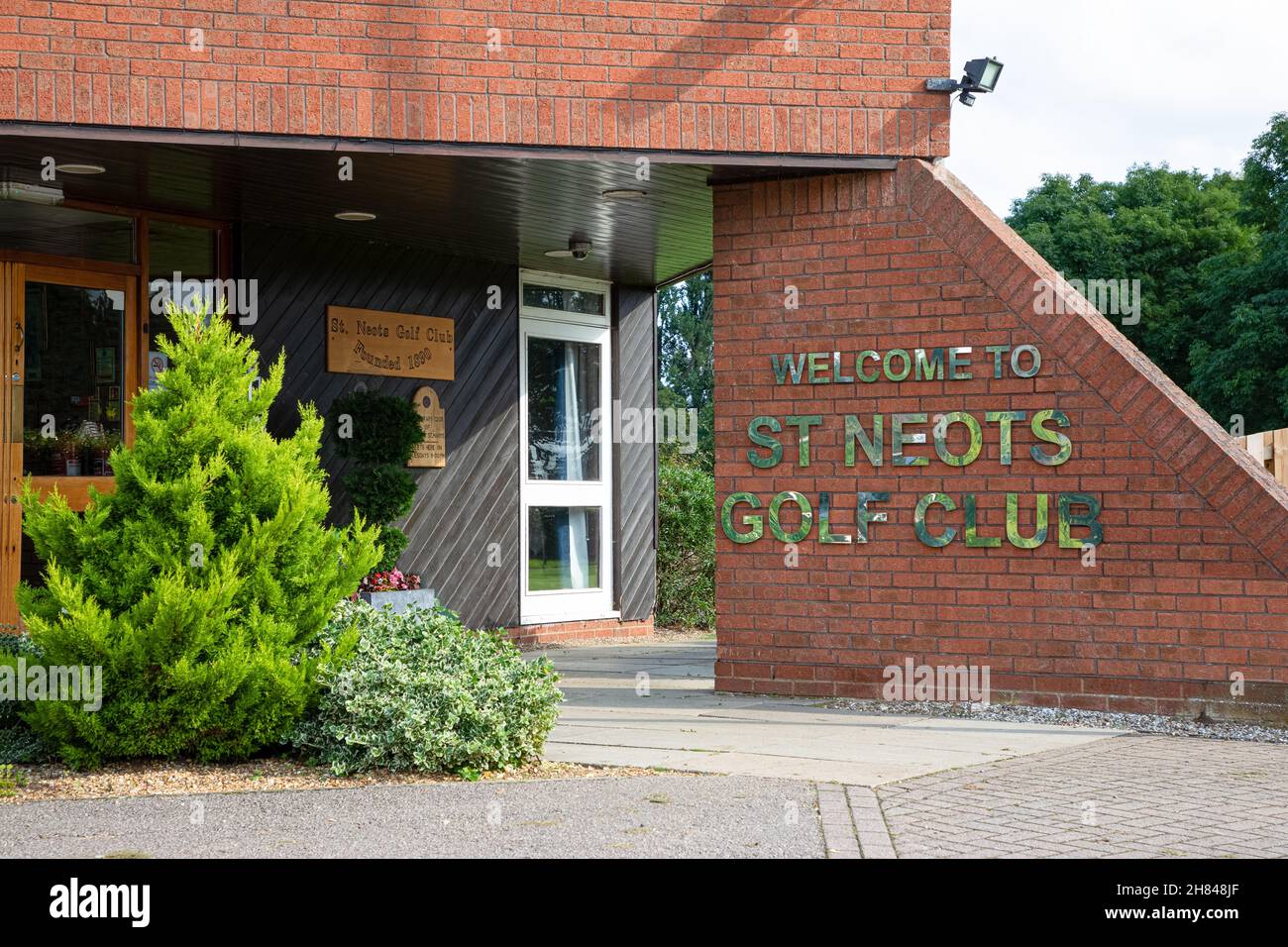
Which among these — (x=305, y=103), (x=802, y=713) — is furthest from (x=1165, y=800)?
(x=305, y=103)

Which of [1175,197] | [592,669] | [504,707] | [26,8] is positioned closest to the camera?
[504,707]

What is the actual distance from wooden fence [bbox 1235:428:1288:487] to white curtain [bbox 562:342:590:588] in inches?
241

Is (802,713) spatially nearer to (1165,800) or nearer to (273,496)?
(1165,800)

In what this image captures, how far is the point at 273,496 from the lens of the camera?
6.77 m

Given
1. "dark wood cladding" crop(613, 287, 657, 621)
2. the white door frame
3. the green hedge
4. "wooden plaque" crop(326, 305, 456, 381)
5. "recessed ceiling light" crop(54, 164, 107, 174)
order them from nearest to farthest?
1. "recessed ceiling light" crop(54, 164, 107, 174)
2. "wooden plaque" crop(326, 305, 456, 381)
3. the white door frame
4. "dark wood cladding" crop(613, 287, 657, 621)
5. the green hedge

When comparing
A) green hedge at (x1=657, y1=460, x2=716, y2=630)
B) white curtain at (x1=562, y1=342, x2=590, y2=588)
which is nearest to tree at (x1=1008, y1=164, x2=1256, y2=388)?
green hedge at (x1=657, y1=460, x2=716, y2=630)

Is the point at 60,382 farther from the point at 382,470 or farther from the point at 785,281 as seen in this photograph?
the point at 785,281

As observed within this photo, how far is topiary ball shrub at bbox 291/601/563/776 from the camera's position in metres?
6.38

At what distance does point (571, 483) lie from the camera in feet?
44.7

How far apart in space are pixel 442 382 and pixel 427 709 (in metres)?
6.22

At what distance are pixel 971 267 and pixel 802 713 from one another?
292cm

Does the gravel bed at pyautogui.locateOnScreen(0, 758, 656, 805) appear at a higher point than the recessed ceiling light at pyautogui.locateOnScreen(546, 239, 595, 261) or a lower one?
lower

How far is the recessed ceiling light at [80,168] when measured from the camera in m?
8.96

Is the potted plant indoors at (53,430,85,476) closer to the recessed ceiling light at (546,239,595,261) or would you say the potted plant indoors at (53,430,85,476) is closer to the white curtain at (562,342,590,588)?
the recessed ceiling light at (546,239,595,261)
